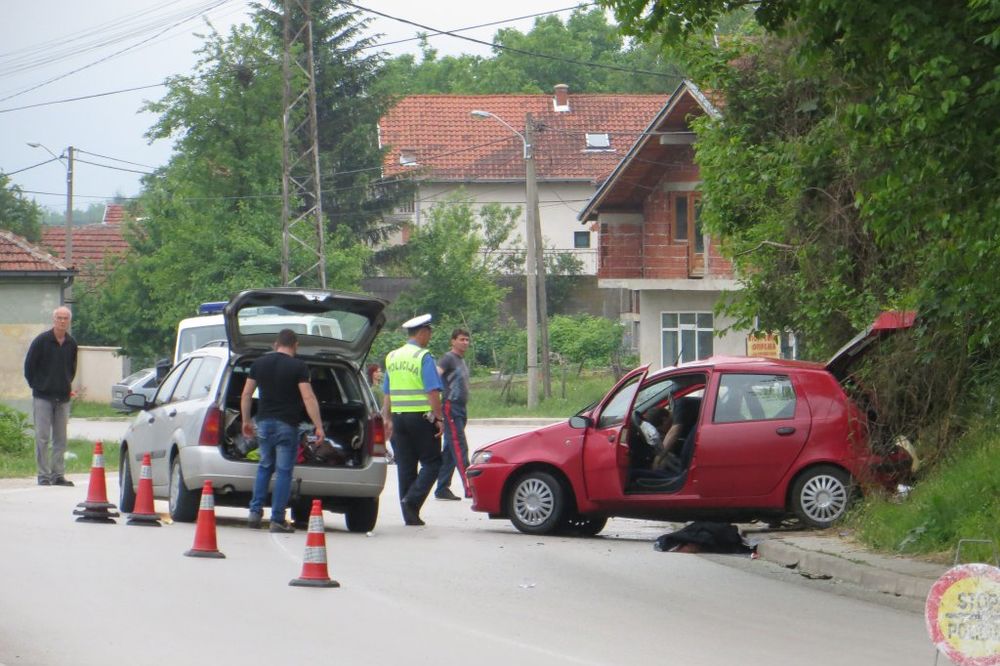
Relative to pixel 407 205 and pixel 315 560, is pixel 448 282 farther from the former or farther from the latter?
pixel 315 560

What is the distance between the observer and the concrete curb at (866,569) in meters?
11.3

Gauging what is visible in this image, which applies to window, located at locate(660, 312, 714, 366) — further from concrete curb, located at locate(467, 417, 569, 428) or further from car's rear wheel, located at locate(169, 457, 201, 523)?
car's rear wheel, located at locate(169, 457, 201, 523)

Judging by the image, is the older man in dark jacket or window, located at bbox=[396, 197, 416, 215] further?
window, located at bbox=[396, 197, 416, 215]

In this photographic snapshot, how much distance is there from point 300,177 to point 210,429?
4409 cm

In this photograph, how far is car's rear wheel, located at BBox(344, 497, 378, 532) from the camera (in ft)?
48.9

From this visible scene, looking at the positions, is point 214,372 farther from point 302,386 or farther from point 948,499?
point 948,499

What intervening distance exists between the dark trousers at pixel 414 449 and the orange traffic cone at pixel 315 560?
4945 mm

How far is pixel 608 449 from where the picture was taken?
47.9 feet

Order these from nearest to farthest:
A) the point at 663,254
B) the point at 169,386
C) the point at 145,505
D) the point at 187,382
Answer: the point at 145,505 < the point at 187,382 < the point at 169,386 < the point at 663,254

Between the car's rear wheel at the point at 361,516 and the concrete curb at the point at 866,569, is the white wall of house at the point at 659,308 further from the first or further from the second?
the concrete curb at the point at 866,569

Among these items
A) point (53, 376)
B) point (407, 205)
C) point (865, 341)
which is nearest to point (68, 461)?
point (53, 376)

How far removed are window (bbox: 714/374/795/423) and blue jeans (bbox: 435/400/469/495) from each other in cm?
396

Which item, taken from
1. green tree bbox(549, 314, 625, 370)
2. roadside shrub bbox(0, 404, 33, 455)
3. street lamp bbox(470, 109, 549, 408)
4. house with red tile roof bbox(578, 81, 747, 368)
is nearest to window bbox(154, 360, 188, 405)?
roadside shrub bbox(0, 404, 33, 455)

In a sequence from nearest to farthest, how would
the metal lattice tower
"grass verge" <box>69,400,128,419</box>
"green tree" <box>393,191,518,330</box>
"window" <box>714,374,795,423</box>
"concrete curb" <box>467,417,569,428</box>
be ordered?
1. "window" <box>714,374,795,423</box>
2. "concrete curb" <box>467,417,569,428</box>
3. the metal lattice tower
4. "grass verge" <box>69,400,128,419</box>
5. "green tree" <box>393,191,518,330</box>
